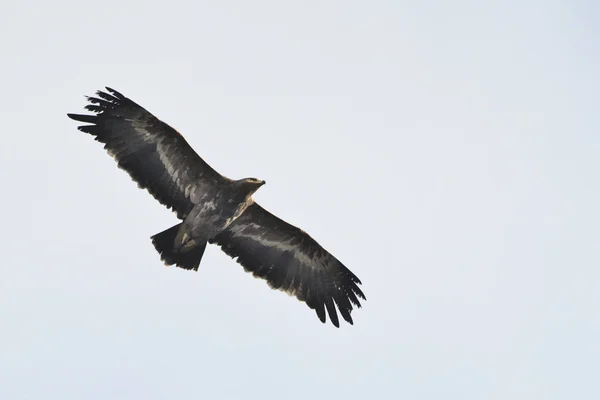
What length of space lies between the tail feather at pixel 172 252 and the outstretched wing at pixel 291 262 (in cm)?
92

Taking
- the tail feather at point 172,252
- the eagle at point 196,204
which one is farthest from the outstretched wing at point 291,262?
the tail feather at point 172,252

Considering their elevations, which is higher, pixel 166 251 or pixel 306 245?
pixel 306 245

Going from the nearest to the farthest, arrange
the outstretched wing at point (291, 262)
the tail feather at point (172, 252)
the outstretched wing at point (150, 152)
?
1. the outstretched wing at point (150, 152)
2. the tail feather at point (172, 252)
3. the outstretched wing at point (291, 262)

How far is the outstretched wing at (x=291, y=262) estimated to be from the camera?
70.3ft

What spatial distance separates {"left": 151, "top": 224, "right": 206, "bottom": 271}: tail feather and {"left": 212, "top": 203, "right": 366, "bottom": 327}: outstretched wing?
918 mm

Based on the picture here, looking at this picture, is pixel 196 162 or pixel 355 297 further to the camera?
pixel 355 297

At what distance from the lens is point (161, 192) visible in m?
20.7

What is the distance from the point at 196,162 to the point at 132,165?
1.25 m

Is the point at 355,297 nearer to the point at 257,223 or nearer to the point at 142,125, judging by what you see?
the point at 257,223

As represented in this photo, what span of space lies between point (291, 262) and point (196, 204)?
2.52 meters

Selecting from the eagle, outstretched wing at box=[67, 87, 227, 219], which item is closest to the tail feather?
the eagle

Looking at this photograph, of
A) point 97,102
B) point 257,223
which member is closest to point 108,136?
point 97,102

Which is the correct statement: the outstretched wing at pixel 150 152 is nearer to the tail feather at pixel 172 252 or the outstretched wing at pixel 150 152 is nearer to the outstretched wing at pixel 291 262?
the tail feather at pixel 172 252

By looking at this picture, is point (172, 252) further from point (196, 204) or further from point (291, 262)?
point (291, 262)
